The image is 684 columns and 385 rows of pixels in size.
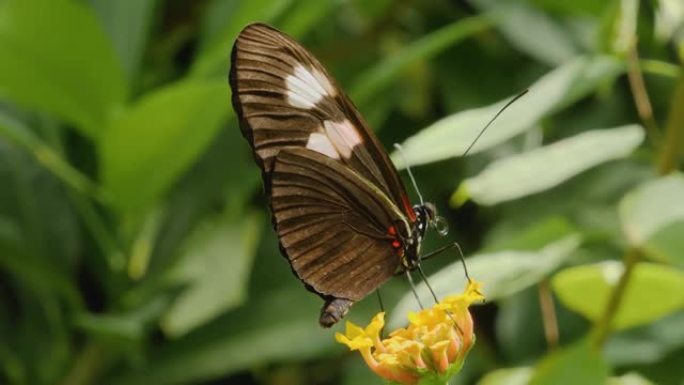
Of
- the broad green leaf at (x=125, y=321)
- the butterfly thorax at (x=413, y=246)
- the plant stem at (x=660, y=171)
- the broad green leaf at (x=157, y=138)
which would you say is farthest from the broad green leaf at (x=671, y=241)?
the broad green leaf at (x=125, y=321)

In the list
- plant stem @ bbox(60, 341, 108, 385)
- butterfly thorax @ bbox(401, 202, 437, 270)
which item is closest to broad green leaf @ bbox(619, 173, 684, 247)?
butterfly thorax @ bbox(401, 202, 437, 270)

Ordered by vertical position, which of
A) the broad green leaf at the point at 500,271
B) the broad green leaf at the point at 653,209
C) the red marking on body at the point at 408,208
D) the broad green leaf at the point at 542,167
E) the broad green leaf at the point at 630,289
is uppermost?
the red marking on body at the point at 408,208

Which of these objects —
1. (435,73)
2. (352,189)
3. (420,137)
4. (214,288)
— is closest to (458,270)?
(420,137)

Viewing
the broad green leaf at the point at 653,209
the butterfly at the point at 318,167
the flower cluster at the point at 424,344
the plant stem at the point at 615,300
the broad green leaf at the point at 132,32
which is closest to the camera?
Answer: the flower cluster at the point at 424,344

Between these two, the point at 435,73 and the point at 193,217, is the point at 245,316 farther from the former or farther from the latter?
the point at 435,73

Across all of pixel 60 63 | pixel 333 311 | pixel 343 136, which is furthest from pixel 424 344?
pixel 60 63

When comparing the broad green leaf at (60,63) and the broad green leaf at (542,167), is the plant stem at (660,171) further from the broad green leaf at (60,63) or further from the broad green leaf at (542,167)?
the broad green leaf at (60,63)
